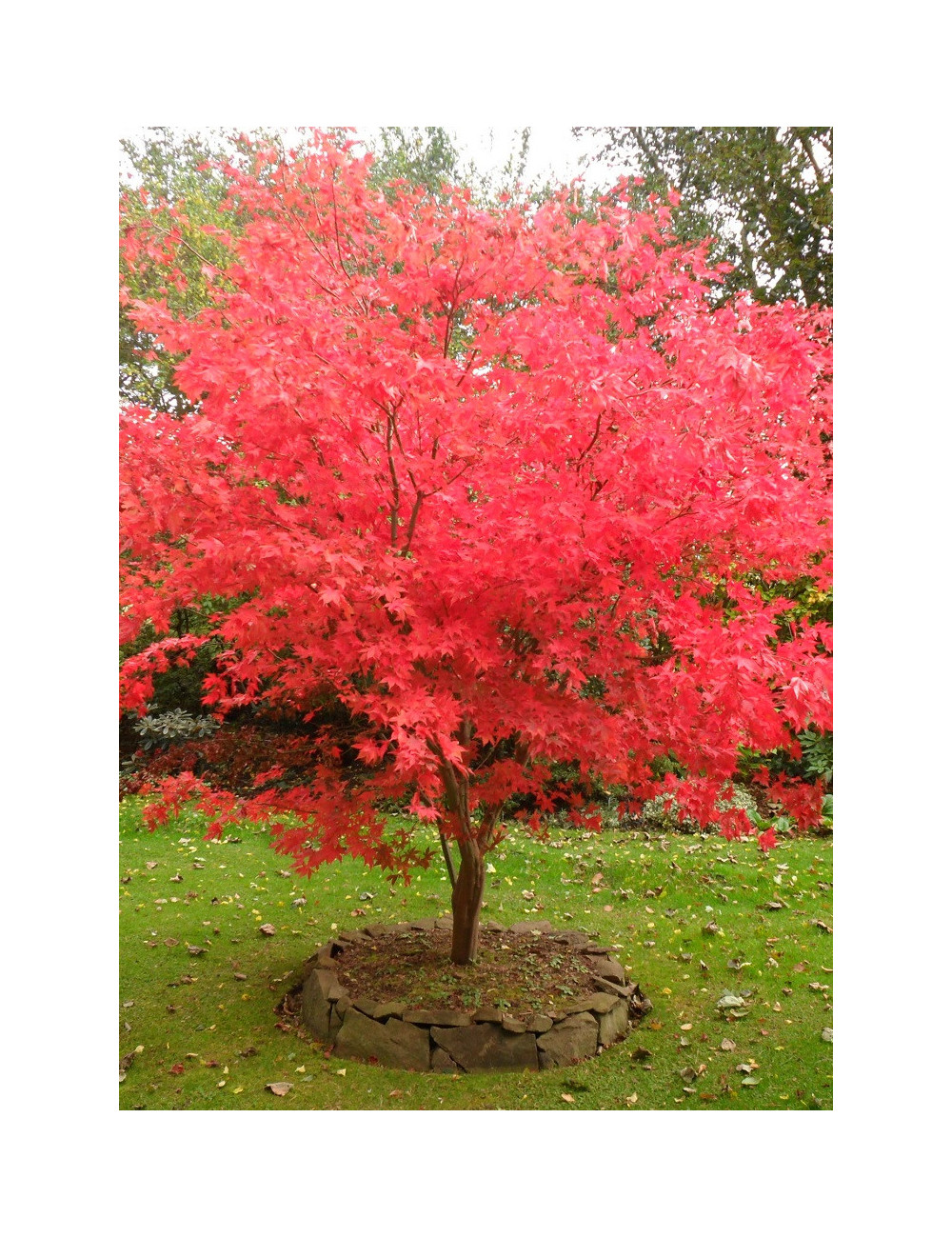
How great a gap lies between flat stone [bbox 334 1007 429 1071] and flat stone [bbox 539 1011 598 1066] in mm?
381

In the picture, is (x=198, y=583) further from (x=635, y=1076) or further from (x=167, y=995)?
(x=635, y=1076)

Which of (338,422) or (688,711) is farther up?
(338,422)

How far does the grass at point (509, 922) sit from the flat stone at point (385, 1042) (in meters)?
0.04

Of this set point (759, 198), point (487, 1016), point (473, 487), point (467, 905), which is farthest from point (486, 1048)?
point (759, 198)

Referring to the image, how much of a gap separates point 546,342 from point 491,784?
4.54ft

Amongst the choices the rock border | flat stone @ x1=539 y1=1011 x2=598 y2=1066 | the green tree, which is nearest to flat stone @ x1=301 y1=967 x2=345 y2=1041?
the rock border

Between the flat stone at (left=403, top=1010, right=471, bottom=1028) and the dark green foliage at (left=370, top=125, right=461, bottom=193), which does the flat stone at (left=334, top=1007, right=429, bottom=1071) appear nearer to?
the flat stone at (left=403, top=1010, right=471, bottom=1028)

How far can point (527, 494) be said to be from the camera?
2.48 meters

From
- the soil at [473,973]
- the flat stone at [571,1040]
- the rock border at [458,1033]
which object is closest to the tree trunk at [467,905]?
the soil at [473,973]

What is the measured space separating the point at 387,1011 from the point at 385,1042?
0.09 metres

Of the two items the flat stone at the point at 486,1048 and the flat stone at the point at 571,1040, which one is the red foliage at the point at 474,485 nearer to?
the flat stone at the point at 486,1048

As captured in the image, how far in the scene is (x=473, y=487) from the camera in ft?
8.95
